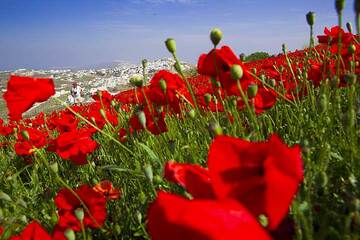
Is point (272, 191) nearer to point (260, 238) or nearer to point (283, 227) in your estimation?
point (260, 238)

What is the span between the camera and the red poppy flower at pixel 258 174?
61 centimetres

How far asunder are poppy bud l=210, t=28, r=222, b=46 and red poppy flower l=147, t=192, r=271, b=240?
34.4 inches

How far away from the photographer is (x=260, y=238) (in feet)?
1.88

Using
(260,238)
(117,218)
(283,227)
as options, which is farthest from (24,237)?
(260,238)

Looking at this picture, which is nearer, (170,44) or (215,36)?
(215,36)

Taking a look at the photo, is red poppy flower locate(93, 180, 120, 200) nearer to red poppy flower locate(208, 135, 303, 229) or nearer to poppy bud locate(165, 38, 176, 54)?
poppy bud locate(165, 38, 176, 54)

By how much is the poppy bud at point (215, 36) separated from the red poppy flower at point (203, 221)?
34.4 inches

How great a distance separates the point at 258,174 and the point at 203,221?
208mm

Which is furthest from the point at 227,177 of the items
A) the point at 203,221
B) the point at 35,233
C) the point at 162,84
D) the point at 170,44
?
the point at 162,84

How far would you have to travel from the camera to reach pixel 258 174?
2.30 ft

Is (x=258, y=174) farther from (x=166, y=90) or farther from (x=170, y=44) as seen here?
(x=166, y=90)

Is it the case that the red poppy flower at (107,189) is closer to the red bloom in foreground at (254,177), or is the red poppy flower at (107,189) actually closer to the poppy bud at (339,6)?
the red bloom in foreground at (254,177)

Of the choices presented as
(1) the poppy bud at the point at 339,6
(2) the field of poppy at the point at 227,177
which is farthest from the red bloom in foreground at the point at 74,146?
(1) the poppy bud at the point at 339,6

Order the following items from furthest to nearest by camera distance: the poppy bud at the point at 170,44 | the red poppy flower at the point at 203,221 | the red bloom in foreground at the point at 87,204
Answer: the red bloom in foreground at the point at 87,204 < the poppy bud at the point at 170,44 < the red poppy flower at the point at 203,221
